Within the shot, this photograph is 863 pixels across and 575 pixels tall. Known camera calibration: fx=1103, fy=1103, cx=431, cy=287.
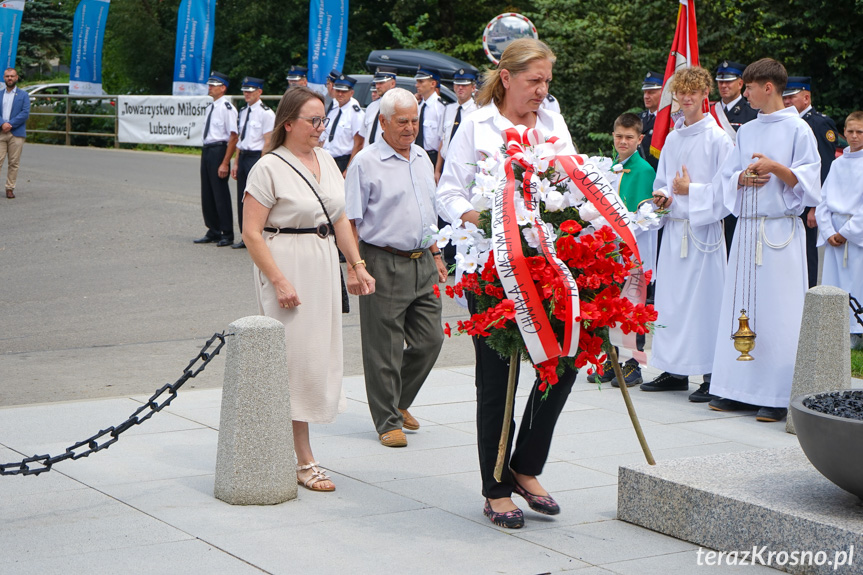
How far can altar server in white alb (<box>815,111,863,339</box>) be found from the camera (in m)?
9.39

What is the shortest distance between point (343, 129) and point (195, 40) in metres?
14.5

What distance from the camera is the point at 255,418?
521 cm

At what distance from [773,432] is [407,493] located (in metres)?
2.69

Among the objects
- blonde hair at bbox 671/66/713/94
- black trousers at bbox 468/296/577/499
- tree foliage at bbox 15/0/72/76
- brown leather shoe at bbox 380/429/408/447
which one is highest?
tree foliage at bbox 15/0/72/76

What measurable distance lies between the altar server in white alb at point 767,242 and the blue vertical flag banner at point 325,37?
18.1m

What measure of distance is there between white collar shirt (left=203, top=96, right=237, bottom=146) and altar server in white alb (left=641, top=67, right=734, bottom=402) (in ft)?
27.1

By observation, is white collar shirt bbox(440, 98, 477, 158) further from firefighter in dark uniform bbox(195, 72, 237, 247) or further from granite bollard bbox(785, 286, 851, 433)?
Answer: granite bollard bbox(785, 286, 851, 433)

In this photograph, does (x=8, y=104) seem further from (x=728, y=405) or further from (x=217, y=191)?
(x=728, y=405)

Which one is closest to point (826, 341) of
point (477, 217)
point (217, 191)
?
point (477, 217)

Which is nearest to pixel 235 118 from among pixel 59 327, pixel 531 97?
pixel 59 327

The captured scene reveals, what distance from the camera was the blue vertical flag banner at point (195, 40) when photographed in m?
28.0

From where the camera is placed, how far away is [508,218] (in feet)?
15.1

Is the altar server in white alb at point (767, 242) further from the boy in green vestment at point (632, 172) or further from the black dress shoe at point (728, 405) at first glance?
the boy in green vestment at point (632, 172)
